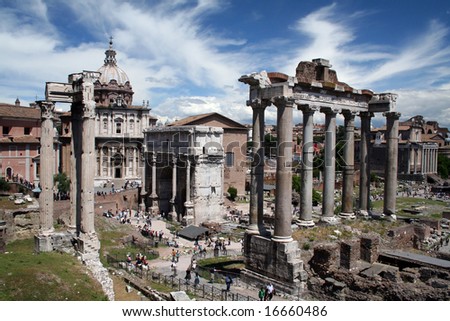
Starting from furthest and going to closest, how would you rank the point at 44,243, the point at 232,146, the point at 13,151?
the point at 232,146, the point at 13,151, the point at 44,243

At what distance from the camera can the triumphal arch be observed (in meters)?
14.9

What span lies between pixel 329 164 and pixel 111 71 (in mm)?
40418

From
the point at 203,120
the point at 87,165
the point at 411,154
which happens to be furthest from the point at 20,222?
the point at 411,154

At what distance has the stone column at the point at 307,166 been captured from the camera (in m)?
18.0

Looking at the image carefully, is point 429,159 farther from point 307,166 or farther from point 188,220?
point 307,166

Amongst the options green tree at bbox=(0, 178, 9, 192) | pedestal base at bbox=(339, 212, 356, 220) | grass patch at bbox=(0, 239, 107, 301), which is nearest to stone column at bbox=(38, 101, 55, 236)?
grass patch at bbox=(0, 239, 107, 301)

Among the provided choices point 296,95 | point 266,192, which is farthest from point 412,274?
point 266,192

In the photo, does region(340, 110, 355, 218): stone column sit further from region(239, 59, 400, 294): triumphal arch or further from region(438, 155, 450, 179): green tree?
region(438, 155, 450, 179): green tree

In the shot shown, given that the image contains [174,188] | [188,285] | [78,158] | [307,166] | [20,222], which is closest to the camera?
A: [188,285]

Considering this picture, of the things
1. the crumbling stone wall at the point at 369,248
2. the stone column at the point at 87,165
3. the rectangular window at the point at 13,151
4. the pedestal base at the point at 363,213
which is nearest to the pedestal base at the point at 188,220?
the pedestal base at the point at 363,213

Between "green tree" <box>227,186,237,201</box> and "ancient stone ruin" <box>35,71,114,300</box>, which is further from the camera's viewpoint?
"green tree" <box>227,186,237,201</box>

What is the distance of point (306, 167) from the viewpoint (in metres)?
18.1

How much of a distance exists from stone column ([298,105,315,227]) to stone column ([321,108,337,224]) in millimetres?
1243

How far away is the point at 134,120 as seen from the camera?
49.7m
